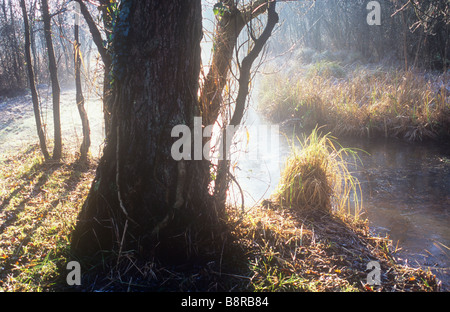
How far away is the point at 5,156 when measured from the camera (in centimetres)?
505

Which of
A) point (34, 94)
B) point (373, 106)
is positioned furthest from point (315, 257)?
point (373, 106)

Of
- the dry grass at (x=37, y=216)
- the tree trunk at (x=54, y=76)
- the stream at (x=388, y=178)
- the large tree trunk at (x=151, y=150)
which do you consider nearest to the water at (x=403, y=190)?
the stream at (x=388, y=178)

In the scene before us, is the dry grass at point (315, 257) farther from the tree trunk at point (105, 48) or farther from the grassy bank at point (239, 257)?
the tree trunk at point (105, 48)

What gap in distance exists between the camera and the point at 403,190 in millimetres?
4781

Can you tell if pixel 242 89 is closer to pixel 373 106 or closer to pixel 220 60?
pixel 220 60

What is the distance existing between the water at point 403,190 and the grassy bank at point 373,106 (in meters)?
0.36

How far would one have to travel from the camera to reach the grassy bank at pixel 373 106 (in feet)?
22.5

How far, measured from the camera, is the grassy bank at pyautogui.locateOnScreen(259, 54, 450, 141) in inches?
271

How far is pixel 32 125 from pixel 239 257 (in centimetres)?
652

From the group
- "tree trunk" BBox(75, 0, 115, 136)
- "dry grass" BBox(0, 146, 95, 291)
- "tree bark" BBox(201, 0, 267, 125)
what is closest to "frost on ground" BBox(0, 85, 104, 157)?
"dry grass" BBox(0, 146, 95, 291)

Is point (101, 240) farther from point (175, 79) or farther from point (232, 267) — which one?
point (175, 79)

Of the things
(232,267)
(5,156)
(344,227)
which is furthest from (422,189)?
(5,156)
